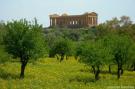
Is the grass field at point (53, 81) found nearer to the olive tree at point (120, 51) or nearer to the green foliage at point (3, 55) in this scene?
the green foliage at point (3, 55)

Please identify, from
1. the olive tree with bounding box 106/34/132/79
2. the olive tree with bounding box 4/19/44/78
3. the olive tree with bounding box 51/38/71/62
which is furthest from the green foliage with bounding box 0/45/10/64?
the olive tree with bounding box 51/38/71/62

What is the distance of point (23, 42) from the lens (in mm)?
49406

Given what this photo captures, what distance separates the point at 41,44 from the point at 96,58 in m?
8.17

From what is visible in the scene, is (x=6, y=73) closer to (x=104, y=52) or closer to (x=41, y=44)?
(x=41, y=44)

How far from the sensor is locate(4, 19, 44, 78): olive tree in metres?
→ 49.3

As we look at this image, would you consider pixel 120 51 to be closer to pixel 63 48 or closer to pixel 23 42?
pixel 23 42

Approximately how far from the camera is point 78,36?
156625 mm

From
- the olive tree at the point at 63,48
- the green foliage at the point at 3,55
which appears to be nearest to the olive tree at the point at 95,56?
the green foliage at the point at 3,55

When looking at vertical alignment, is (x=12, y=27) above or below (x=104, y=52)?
above

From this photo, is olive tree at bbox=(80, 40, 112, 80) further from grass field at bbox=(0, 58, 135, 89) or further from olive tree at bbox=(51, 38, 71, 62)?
olive tree at bbox=(51, 38, 71, 62)

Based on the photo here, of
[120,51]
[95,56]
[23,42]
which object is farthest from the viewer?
[120,51]

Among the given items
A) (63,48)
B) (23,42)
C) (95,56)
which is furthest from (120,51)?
(63,48)

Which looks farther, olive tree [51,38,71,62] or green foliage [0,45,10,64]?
olive tree [51,38,71,62]

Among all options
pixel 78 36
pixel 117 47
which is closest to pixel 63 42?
pixel 117 47
